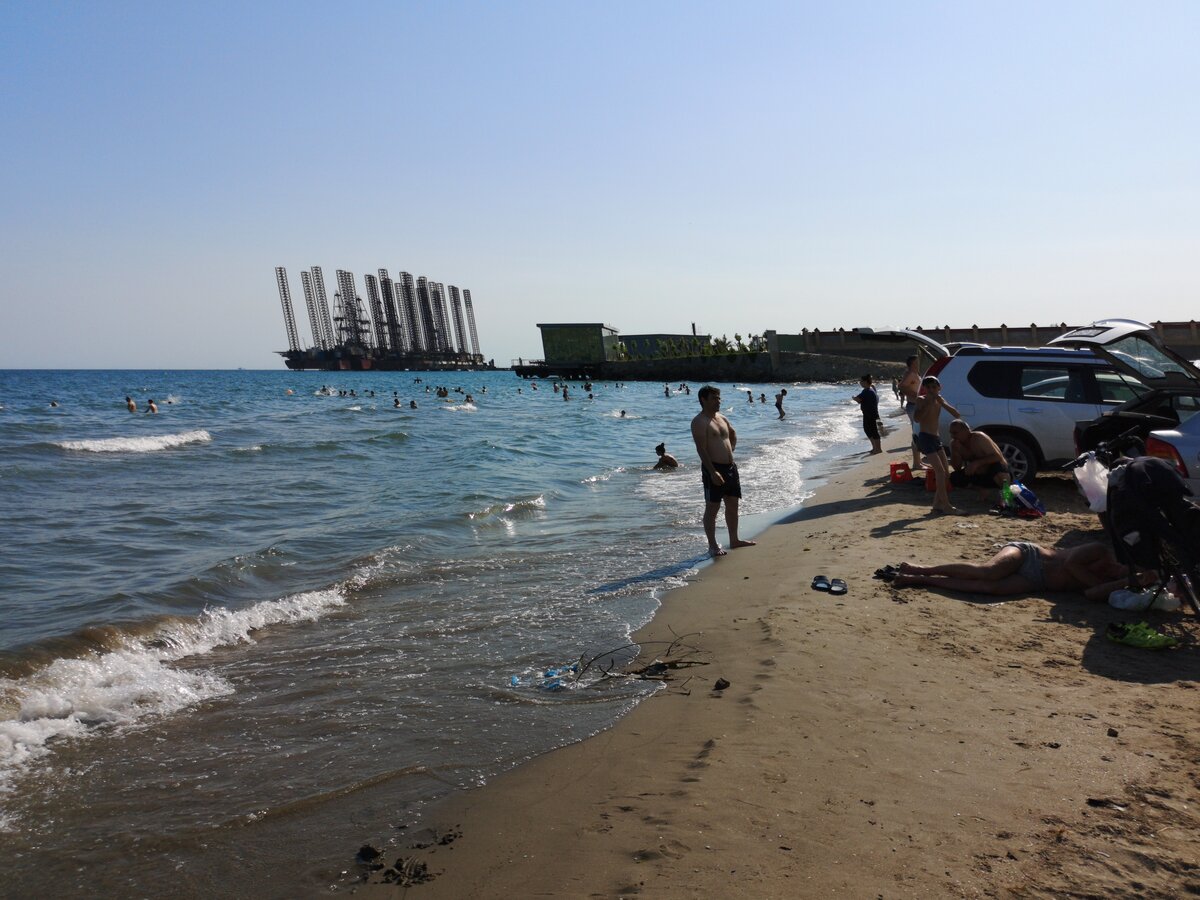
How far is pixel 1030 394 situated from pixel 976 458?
52.7 inches

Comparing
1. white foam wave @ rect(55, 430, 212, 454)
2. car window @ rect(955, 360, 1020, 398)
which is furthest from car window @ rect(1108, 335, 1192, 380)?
white foam wave @ rect(55, 430, 212, 454)

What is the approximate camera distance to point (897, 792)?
3736mm

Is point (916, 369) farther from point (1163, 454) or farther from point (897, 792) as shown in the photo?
point (897, 792)

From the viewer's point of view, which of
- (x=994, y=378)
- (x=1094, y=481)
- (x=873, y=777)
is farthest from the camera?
(x=994, y=378)

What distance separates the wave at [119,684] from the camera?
17.3ft

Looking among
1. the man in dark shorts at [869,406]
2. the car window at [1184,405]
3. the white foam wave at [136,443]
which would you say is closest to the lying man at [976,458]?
the car window at [1184,405]

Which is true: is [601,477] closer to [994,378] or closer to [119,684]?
[994,378]

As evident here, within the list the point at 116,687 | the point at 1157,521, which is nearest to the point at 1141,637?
the point at 1157,521

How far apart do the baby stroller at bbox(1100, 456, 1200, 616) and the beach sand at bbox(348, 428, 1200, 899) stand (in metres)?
0.35

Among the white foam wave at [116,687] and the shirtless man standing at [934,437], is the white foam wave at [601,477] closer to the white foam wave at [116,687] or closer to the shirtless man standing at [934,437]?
the shirtless man standing at [934,437]

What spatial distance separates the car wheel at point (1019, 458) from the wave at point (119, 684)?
836cm

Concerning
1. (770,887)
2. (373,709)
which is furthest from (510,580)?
(770,887)

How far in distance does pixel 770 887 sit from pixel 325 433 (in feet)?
94.3

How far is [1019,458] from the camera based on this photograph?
37.1 ft
